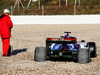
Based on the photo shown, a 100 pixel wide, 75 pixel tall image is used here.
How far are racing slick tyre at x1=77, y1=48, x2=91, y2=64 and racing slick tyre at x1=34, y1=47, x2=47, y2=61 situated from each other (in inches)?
42.0

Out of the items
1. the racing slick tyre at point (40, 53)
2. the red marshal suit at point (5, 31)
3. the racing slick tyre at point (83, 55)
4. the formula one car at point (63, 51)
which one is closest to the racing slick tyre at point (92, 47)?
the formula one car at point (63, 51)

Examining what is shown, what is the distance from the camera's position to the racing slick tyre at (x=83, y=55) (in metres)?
9.04

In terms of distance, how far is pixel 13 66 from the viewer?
8.82m

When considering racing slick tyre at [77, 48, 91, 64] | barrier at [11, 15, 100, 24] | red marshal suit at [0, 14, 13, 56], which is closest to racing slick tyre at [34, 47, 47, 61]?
racing slick tyre at [77, 48, 91, 64]

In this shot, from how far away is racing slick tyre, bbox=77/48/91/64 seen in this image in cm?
904

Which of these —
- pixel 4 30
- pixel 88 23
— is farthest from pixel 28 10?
pixel 4 30

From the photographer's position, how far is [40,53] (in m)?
9.38

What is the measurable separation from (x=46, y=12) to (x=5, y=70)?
31.7 meters

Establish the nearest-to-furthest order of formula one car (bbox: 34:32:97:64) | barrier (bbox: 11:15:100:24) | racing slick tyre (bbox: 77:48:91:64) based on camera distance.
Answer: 1. racing slick tyre (bbox: 77:48:91:64)
2. formula one car (bbox: 34:32:97:64)
3. barrier (bbox: 11:15:100:24)

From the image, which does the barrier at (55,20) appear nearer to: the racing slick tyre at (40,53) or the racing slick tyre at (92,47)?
the racing slick tyre at (92,47)

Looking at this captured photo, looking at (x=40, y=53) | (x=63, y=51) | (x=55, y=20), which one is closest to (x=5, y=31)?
(x=40, y=53)

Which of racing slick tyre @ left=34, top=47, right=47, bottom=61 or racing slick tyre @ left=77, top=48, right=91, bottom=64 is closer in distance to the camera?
racing slick tyre @ left=77, top=48, right=91, bottom=64

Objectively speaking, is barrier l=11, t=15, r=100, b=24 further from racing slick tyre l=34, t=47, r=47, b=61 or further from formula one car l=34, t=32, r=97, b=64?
racing slick tyre l=34, t=47, r=47, b=61

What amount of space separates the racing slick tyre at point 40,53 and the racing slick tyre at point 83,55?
1.07m
